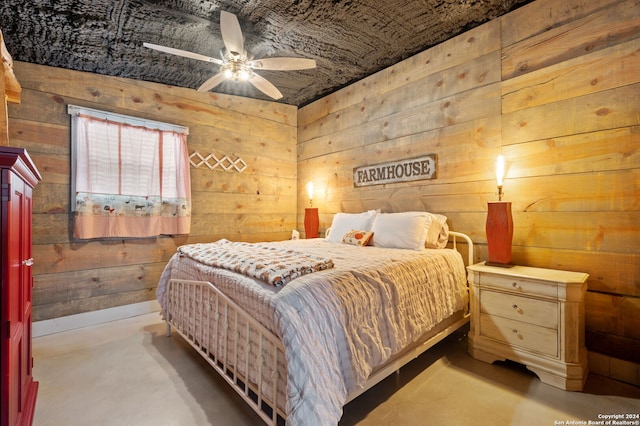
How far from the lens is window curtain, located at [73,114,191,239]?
2832mm

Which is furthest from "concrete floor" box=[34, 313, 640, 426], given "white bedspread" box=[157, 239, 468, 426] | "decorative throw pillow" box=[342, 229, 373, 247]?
"decorative throw pillow" box=[342, 229, 373, 247]

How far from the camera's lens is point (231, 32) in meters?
1.97

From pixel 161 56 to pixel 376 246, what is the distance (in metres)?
2.70

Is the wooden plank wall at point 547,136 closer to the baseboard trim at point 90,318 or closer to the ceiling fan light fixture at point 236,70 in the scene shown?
the ceiling fan light fixture at point 236,70

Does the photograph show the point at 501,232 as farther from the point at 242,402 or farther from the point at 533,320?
the point at 242,402

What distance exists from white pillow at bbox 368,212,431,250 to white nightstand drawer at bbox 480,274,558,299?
1.82 ft

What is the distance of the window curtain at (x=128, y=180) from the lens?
9.29 feet

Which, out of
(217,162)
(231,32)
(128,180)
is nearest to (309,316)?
(231,32)

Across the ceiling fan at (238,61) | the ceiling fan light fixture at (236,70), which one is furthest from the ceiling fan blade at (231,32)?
the ceiling fan light fixture at (236,70)

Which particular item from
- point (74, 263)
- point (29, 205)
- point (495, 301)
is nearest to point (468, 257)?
point (495, 301)

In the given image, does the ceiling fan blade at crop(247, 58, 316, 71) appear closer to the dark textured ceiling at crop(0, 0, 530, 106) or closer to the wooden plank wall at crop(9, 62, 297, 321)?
the dark textured ceiling at crop(0, 0, 530, 106)

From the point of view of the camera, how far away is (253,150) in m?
3.95

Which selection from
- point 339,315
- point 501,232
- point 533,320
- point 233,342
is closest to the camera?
point 339,315

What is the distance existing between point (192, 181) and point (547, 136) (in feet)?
11.3
